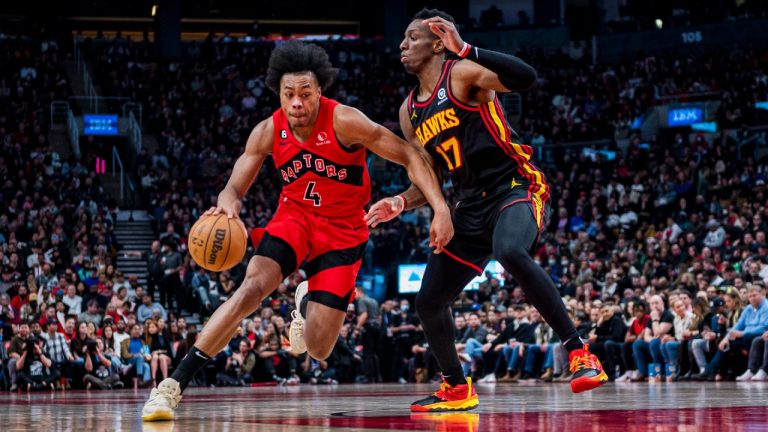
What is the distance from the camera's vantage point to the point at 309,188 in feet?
20.4

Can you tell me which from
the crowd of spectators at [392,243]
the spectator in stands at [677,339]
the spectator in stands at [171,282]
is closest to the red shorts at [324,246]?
the crowd of spectators at [392,243]

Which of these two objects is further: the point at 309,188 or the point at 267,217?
the point at 267,217

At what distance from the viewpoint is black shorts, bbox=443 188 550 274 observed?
19.6 feet

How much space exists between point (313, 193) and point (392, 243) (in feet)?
53.1

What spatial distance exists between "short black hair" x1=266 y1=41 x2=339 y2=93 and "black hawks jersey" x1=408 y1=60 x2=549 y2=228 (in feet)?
2.10

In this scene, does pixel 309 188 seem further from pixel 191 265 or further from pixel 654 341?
pixel 191 265

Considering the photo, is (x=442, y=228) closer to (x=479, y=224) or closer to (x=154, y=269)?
(x=479, y=224)

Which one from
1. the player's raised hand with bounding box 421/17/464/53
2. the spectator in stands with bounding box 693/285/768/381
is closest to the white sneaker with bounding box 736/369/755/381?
the spectator in stands with bounding box 693/285/768/381

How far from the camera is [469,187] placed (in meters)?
6.13

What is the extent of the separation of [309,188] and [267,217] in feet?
55.4

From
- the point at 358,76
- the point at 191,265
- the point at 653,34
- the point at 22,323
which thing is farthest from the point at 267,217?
the point at 653,34

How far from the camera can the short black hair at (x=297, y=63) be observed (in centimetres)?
607

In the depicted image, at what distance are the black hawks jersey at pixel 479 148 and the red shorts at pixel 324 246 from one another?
75 centimetres

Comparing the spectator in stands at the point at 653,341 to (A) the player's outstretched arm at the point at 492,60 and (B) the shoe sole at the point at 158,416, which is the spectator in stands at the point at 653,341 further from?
(B) the shoe sole at the point at 158,416
